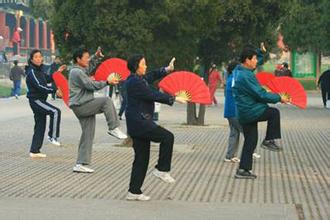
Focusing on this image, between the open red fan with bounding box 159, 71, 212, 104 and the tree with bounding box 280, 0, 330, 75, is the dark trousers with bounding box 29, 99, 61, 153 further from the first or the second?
the tree with bounding box 280, 0, 330, 75

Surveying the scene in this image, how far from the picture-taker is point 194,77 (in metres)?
9.15

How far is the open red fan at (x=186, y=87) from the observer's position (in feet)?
28.9

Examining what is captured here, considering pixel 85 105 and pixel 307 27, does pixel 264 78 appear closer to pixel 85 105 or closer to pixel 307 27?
pixel 85 105

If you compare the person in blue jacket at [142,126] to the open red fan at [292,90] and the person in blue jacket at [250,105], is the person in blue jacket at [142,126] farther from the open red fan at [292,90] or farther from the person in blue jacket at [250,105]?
the open red fan at [292,90]

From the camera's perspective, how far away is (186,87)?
889cm

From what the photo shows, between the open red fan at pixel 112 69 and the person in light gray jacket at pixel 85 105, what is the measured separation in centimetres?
96

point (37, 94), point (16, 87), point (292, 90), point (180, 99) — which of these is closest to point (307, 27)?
point (16, 87)

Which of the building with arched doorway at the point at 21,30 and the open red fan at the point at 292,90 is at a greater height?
the building with arched doorway at the point at 21,30

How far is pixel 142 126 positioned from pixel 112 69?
3.55 m

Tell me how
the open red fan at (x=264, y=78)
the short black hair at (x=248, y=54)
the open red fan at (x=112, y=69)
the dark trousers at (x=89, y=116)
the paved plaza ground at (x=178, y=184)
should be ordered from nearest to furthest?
the paved plaza ground at (x=178, y=184), the short black hair at (x=248, y=54), the dark trousers at (x=89, y=116), the open red fan at (x=264, y=78), the open red fan at (x=112, y=69)

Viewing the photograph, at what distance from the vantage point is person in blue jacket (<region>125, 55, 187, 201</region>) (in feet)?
25.9

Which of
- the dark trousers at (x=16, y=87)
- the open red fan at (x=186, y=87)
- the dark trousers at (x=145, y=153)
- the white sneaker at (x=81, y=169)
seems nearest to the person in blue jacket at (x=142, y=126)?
the dark trousers at (x=145, y=153)

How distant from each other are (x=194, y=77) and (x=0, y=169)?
329 centimetres

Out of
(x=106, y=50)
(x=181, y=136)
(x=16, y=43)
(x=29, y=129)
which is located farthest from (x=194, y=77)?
(x=16, y=43)
